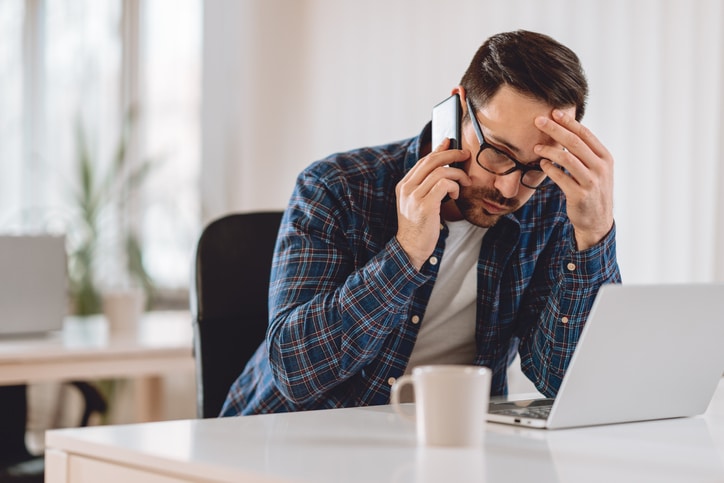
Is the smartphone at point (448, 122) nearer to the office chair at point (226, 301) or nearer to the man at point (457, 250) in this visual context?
the man at point (457, 250)

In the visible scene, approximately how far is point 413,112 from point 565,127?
5.11 ft

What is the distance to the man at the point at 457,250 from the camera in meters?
1.39

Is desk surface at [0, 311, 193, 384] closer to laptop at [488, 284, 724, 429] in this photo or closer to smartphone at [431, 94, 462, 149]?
smartphone at [431, 94, 462, 149]

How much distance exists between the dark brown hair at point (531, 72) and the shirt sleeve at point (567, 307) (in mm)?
227

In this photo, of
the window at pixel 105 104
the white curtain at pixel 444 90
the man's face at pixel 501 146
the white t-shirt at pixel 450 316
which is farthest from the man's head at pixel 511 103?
the window at pixel 105 104

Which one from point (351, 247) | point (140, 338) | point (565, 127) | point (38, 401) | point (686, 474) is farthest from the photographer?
point (38, 401)

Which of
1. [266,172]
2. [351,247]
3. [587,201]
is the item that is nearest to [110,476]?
[351,247]

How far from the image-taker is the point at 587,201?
4.57 feet

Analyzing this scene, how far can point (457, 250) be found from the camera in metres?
1.63

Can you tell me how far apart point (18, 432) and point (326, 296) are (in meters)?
1.23

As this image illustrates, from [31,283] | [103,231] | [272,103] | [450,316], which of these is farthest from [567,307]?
[103,231]

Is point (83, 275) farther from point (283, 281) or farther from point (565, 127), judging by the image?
point (565, 127)

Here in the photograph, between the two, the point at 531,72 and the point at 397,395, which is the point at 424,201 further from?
the point at 397,395

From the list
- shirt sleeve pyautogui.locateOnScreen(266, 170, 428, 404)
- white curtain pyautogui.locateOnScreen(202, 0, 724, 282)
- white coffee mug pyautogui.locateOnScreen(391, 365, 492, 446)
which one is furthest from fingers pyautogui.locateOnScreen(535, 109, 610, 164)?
white curtain pyautogui.locateOnScreen(202, 0, 724, 282)
